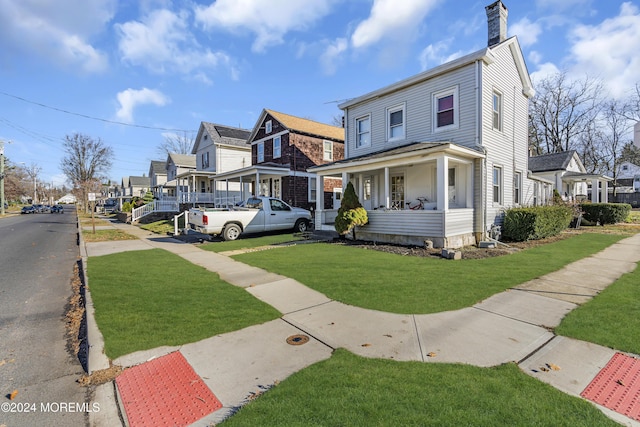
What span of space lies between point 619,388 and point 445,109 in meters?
11.6

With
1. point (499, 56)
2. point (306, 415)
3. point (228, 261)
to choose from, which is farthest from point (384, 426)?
point (499, 56)

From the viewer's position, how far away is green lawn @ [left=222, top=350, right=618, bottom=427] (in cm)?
235

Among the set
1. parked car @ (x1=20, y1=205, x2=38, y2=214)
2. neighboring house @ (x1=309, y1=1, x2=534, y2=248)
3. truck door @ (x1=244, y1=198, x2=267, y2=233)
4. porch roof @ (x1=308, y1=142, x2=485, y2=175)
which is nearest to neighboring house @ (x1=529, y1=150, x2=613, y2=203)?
neighboring house @ (x1=309, y1=1, x2=534, y2=248)

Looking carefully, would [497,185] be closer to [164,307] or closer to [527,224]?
[527,224]

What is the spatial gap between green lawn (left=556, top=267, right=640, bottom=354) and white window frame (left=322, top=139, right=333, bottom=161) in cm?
1899

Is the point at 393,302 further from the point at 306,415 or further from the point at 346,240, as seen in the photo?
the point at 346,240

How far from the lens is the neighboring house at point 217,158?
2750 centimetres

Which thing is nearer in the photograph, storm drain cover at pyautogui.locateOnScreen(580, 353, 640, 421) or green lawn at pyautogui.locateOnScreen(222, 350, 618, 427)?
green lawn at pyautogui.locateOnScreen(222, 350, 618, 427)

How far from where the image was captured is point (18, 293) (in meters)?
6.53

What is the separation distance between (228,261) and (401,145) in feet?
29.8

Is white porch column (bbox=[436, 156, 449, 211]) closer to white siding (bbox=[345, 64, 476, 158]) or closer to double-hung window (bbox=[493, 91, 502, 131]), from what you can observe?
white siding (bbox=[345, 64, 476, 158])

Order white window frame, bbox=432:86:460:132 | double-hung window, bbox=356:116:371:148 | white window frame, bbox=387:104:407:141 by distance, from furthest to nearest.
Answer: double-hung window, bbox=356:116:371:148, white window frame, bbox=387:104:407:141, white window frame, bbox=432:86:460:132

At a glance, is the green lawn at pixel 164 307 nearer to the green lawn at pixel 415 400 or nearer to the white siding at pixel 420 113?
the green lawn at pixel 415 400

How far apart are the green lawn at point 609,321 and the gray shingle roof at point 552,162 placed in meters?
A: 21.7
